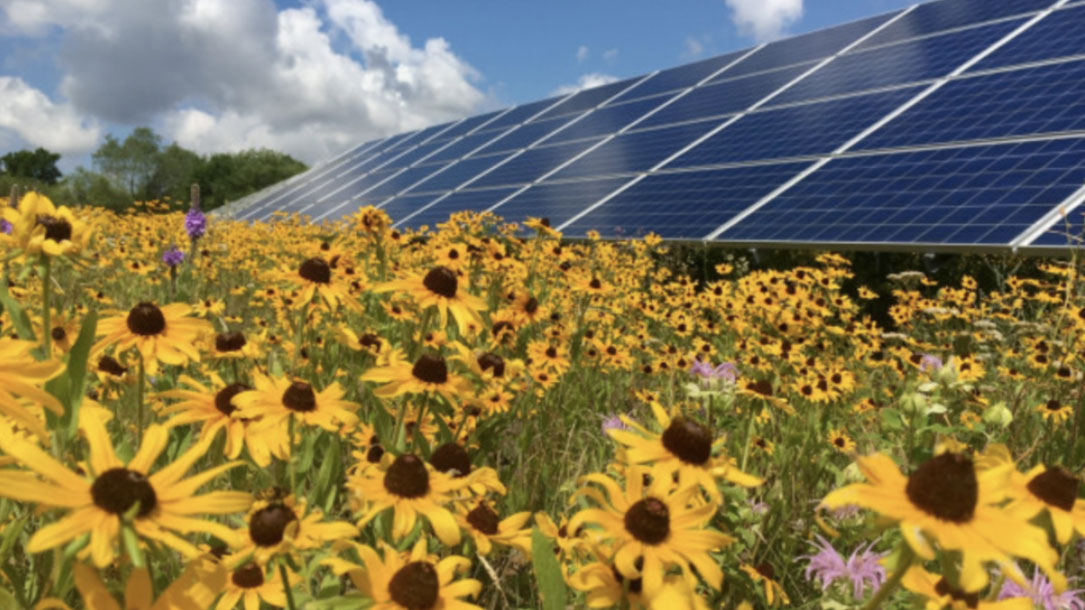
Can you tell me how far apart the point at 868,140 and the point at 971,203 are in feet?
7.30

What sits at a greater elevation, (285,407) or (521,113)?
(521,113)

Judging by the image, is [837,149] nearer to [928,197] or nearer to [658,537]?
[928,197]

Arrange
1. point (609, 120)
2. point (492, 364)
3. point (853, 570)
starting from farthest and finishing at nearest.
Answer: point (609, 120)
point (492, 364)
point (853, 570)

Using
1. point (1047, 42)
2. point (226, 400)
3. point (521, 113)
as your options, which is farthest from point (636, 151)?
point (226, 400)

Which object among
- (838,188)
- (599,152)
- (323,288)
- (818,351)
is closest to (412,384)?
(323,288)

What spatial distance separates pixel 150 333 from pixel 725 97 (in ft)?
39.9

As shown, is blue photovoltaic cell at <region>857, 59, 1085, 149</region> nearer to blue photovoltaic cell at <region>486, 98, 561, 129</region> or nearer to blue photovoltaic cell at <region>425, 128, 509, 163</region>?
blue photovoltaic cell at <region>425, 128, 509, 163</region>

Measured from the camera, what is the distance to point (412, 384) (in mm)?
1749

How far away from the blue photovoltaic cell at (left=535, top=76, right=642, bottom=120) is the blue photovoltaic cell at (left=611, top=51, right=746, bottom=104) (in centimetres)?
64

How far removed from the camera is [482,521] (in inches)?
58.1

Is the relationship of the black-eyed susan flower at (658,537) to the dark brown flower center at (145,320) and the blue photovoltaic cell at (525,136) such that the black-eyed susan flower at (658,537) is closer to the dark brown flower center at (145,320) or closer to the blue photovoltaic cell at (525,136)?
the dark brown flower center at (145,320)

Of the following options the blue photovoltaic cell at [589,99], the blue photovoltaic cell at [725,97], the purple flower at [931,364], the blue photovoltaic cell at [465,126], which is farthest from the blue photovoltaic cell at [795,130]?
the blue photovoltaic cell at [465,126]

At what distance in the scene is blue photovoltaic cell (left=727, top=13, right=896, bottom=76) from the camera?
42.6 feet

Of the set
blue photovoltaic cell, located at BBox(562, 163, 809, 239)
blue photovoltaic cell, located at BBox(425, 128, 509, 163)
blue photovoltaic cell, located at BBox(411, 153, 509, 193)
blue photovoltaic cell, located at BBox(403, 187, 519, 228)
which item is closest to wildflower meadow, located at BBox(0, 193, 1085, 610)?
blue photovoltaic cell, located at BBox(562, 163, 809, 239)
